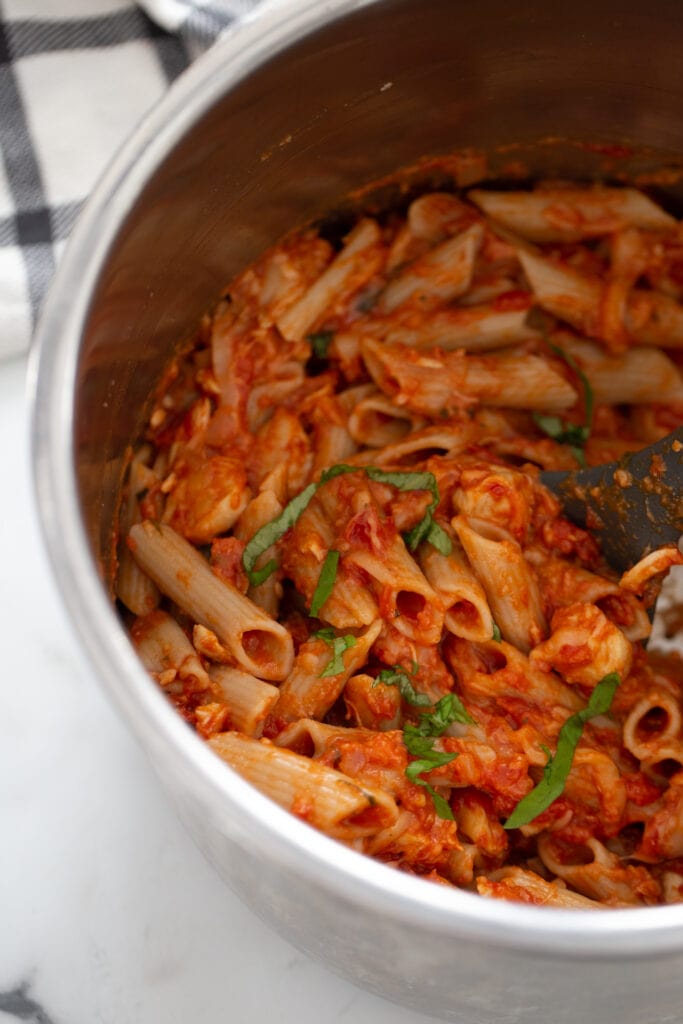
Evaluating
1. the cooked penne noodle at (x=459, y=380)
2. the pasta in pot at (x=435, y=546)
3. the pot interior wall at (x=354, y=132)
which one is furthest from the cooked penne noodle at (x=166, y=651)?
the cooked penne noodle at (x=459, y=380)

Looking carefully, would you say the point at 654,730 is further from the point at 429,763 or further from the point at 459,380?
the point at 459,380

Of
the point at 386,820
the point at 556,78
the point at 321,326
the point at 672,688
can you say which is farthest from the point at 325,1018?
the point at 556,78

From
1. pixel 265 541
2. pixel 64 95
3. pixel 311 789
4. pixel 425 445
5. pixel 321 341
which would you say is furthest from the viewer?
pixel 64 95

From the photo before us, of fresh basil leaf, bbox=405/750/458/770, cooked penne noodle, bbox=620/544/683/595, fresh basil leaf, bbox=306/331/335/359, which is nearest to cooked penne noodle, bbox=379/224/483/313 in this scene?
fresh basil leaf, bbox=306/331/335/359

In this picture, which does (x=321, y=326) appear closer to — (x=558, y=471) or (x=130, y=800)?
(x=558, y=471)

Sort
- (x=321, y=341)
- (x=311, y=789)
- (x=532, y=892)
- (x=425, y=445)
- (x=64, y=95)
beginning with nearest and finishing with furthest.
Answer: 1. (x=311, y=789)
2. (x=532, y=892)
3. (x=425, y=445)
4. (x=321, y=341)
5. (x=64, y=95)

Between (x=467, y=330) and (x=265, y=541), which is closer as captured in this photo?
(x=265, y=541)

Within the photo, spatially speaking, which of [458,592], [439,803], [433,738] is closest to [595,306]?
[458,592]
